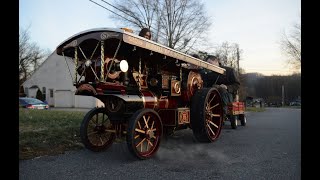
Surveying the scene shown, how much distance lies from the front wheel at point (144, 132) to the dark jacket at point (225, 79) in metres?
5.06

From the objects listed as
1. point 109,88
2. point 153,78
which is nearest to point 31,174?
point 109,88

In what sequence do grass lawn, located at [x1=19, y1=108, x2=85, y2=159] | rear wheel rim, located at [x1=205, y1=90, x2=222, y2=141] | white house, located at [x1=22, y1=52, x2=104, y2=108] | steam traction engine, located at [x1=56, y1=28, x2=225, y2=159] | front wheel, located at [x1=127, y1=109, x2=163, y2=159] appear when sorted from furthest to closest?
white house, located at [x1=22, y1=52, x2=104, y2=108], rear wheel rim, located at [x1=205, y1=90, x2=222, y2=141], grass lawn, located at [x1=19, y1=108, x2=85, y2=159], steam traction engine, located at [x1=56, y1=28, x2=225, y2=159], front wheel, located at [x1=127, y1=109, x2=163, y2=159]

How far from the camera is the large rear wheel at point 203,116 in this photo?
8.19 metres

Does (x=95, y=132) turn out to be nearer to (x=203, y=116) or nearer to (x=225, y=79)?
(x=203, y=116)

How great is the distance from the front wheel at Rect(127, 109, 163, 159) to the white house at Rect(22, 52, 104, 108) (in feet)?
86.6

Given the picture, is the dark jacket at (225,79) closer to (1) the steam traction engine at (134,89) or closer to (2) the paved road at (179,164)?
(1) the steam traction engine at (134,89)

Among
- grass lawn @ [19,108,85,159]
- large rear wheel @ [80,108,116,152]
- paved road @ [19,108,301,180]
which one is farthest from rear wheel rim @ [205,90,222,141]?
grass lawn @ [19,108,85,159]

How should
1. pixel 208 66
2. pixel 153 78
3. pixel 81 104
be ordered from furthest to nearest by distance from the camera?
pixel 81 104, pixel 208 66, pixel 153 78

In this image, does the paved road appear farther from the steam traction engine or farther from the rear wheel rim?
the rear wheel rim

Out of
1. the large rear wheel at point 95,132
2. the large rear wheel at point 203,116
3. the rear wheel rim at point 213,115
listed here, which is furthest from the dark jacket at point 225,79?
the large rear wheel at point 95,132

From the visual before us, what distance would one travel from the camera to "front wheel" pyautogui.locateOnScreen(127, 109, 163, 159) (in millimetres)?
6052

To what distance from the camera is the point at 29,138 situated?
8008 mm
